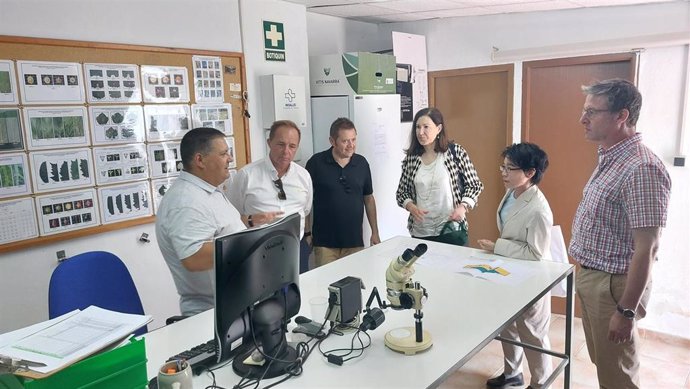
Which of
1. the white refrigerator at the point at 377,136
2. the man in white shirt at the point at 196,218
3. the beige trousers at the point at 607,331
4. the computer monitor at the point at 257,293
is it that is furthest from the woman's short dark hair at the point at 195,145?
the white refrigerator at the point at 377,136

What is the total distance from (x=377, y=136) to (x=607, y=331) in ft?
8.12

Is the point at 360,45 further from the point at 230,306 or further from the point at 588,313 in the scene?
the point at 230,306

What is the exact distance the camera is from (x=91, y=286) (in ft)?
6.91

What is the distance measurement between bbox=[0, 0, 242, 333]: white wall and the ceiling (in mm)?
766

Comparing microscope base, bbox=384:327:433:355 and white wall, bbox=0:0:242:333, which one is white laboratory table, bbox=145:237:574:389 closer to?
microscope base, bbox=384:327:433:355

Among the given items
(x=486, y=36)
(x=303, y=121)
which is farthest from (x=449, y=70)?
(x=303, y=121)

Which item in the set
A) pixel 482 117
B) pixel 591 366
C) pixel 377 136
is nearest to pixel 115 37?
pixel 377 136

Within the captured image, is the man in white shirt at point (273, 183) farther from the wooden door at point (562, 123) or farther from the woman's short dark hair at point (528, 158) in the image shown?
the wooden door at point (562, 123)

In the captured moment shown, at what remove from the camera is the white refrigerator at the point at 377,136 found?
3.91m

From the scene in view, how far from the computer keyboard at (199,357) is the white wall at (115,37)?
144 cm

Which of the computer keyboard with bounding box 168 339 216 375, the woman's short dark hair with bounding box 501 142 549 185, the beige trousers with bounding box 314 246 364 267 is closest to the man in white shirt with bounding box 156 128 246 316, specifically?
the computer keyboard with bounding box 168 339 216 375

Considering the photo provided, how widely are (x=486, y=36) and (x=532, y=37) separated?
1.33 feet

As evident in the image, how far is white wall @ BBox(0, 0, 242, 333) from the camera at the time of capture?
8.13 feet

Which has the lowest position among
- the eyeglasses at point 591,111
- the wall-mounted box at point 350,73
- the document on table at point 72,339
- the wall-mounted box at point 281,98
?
the document on table at point 72,339
